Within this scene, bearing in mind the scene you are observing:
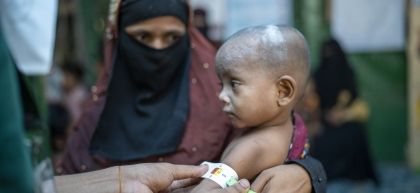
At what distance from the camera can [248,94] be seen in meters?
2.22

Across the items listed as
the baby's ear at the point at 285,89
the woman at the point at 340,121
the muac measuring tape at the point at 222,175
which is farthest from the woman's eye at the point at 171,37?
the woman at the point at 340,121

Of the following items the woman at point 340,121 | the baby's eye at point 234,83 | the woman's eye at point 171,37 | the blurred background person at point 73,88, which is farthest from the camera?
the blurred background person at point 73,88

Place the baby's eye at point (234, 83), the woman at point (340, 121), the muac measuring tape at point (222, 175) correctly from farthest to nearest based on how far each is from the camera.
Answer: the woman at point (340, 121)
the baby's eye at point (234, 83)
the muac measuring tape at point (222, 175)

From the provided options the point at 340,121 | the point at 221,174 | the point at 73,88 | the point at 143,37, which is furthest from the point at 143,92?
the point at 73,88

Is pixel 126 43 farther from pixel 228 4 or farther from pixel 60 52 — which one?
pixel 60 52

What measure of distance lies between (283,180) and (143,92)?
2.83 ft

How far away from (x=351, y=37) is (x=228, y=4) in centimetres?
125

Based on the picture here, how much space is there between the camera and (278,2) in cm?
738

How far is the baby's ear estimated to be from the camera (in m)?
2.24

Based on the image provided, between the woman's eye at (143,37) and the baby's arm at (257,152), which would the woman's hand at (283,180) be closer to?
the baby's arm at (257,152)

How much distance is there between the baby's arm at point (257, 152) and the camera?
7.22 feet

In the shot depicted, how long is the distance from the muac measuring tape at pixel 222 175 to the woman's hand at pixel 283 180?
2.9 inches

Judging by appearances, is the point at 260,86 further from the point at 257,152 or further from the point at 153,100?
the point at 153,100

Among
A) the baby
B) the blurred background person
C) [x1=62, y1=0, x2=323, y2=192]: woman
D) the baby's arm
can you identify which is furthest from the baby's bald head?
the blurred background person
